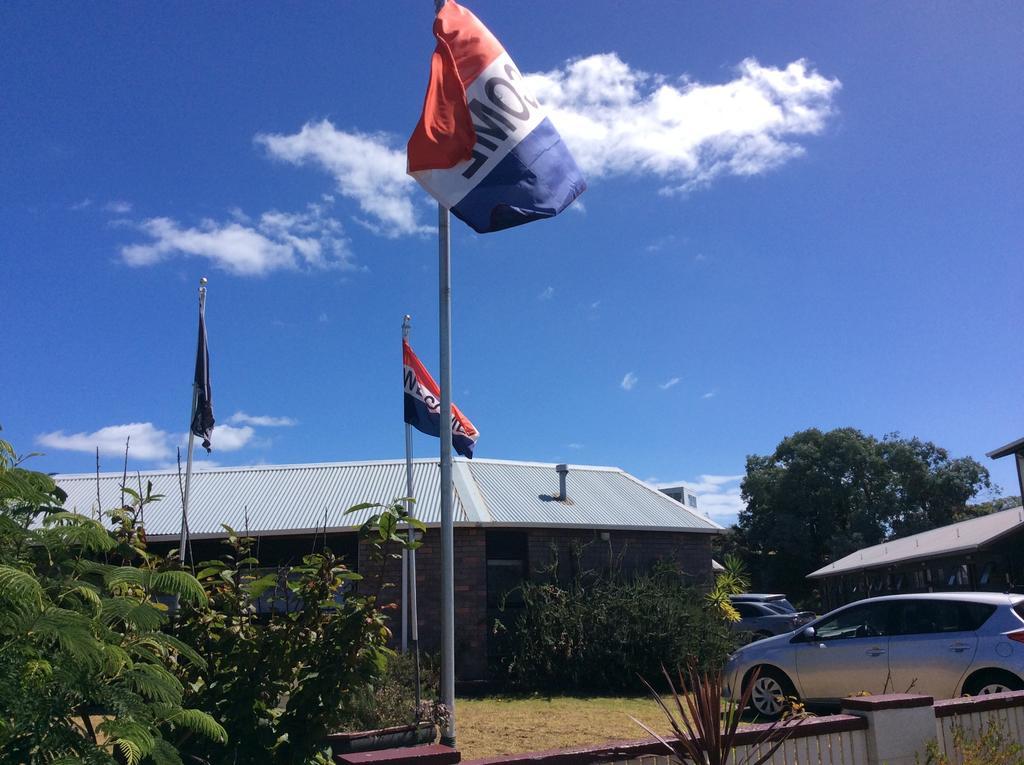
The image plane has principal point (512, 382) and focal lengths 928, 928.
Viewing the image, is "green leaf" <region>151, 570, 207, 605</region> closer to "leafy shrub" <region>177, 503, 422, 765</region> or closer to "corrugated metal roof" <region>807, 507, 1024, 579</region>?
"leafy shrub" <region>177, 503, 422, 765</region>

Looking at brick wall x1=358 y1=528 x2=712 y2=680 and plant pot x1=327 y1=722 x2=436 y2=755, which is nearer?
plant pot x1=327 y1=722 x2=436 y2=755

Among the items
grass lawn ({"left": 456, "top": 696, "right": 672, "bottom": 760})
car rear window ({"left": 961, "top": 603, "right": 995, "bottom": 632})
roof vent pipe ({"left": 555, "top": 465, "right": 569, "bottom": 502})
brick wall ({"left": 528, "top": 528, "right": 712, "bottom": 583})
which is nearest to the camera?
car rear window ({"left": 961, "top": 603, "right": 995, "bottom": 632})

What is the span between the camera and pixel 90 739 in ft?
11.8

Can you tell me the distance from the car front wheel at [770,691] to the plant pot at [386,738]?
5.33m

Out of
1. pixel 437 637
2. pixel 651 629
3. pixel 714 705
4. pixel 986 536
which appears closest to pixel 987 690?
pixel 714 705

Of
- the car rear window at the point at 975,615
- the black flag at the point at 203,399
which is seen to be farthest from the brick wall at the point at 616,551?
the car rear window at the point at 975,615

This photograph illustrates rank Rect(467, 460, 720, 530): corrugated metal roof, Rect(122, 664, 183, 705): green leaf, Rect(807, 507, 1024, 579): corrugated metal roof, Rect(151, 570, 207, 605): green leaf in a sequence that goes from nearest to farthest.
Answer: Rect(122, 664, 183, 705): green leaf, Rect(151, 570, 207, 605): green leaf, Rect(467, 460, 720, 530): corrugated metal roof, Rect(807, 507, 1024, 579): corrugated metal roof

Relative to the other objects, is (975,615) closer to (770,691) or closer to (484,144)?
(770,691)

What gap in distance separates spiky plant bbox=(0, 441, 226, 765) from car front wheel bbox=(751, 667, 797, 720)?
929 cm

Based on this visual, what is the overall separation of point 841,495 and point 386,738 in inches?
1831

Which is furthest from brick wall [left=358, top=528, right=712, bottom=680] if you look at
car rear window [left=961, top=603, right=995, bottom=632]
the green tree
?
the green tree

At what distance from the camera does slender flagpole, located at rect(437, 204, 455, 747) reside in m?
7.39

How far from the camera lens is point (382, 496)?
2102 cm

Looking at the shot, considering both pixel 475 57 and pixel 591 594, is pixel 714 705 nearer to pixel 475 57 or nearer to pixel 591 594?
pixel 475 57
